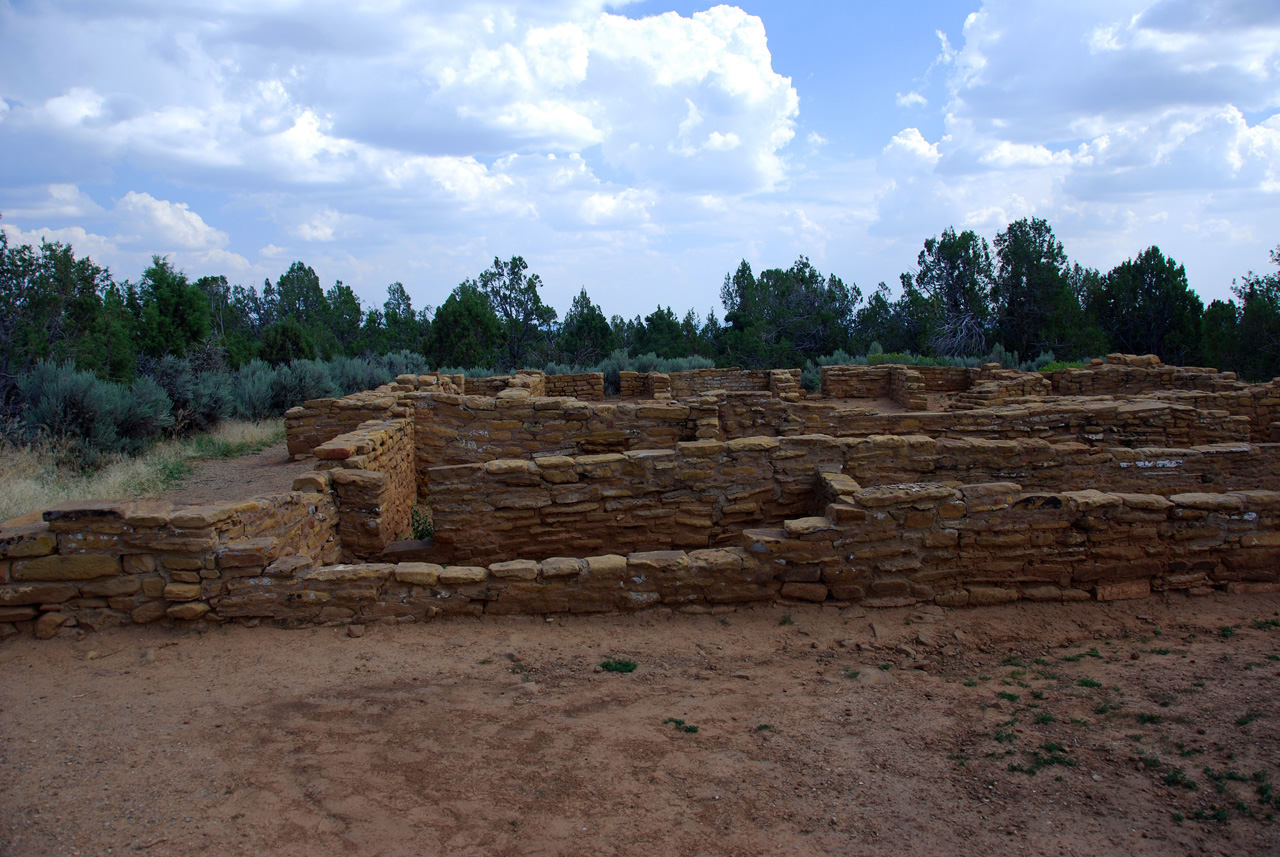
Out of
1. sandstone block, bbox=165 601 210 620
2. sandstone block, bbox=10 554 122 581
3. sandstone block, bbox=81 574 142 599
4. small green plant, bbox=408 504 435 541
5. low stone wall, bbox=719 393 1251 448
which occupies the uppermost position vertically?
low stone wall, bbox=719 393 1251 448

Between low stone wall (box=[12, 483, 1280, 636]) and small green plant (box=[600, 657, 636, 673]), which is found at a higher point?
low stone wall (box=[12, 483, 1280, 636])

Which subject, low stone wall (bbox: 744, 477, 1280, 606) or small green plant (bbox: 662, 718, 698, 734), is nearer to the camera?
small green plant (bbox: 662, 718, 698, 734)

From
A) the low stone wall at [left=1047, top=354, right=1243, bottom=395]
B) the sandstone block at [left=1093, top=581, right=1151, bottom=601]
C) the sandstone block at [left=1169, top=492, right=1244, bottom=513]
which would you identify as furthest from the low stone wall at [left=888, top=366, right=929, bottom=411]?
the sandstone block at [left=1093, top=581, right=1151, bottom=601]

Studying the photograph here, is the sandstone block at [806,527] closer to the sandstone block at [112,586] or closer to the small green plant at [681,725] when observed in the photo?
the small green plant at [681,725]

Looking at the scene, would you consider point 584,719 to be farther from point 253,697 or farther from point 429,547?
point 429,547

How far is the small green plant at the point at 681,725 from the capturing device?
3516 millimetres

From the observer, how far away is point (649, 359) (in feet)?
75.3

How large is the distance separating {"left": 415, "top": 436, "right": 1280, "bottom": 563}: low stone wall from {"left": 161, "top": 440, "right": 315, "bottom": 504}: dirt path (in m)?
3.45

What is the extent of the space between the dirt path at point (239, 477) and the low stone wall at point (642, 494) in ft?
11.3

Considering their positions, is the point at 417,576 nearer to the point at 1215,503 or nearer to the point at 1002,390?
the point at 1215,503

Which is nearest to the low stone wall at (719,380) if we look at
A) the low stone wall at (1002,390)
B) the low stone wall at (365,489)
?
the low stone wall at (1002,390)

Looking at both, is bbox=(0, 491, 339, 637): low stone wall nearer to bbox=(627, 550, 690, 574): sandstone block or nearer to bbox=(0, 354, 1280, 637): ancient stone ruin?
bbox=(0, 354, 1280, 637): ancient stone ruin

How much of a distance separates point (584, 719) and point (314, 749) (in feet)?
4.24

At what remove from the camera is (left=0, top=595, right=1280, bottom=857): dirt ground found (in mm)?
2750
